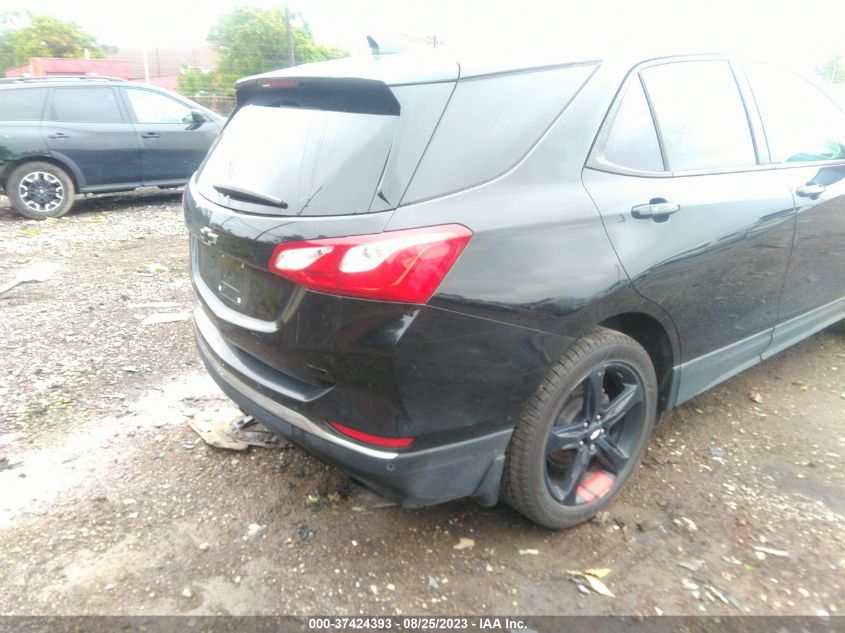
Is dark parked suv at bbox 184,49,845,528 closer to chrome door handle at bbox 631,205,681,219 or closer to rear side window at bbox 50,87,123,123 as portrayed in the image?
chrome door handle at bbox 631,205,681,219

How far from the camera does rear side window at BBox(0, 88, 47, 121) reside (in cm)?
803

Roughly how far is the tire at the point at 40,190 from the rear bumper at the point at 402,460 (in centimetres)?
741

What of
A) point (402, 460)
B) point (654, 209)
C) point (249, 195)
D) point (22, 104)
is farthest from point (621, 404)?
point (22, 104)

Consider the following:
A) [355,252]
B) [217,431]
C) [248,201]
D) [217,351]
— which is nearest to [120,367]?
[217,431]

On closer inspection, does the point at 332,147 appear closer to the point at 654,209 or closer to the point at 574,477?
the point at 654,209

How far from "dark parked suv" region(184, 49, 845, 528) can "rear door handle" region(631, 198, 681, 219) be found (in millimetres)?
13

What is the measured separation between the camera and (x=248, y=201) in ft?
7.24

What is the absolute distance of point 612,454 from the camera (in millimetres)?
2576

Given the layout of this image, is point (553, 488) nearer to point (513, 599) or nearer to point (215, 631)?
point (513, 599)

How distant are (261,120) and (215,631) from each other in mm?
1819

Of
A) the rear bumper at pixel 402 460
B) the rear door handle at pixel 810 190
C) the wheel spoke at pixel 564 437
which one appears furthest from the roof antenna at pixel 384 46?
the rear door handle at pixel 810 190

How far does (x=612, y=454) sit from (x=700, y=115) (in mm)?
1449

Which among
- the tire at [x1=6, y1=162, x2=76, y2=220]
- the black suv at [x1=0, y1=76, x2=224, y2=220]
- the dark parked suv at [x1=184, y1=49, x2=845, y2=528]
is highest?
the dark parked suv at [x1=184, y1=49, x2=845, y2=528]

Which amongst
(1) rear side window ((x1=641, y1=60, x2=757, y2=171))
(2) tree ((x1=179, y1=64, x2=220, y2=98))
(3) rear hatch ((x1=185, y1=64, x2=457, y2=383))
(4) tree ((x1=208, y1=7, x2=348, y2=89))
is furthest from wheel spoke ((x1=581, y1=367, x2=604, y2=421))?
(2) tree ((x1=179, y1=64, x2=220, y2=98))
